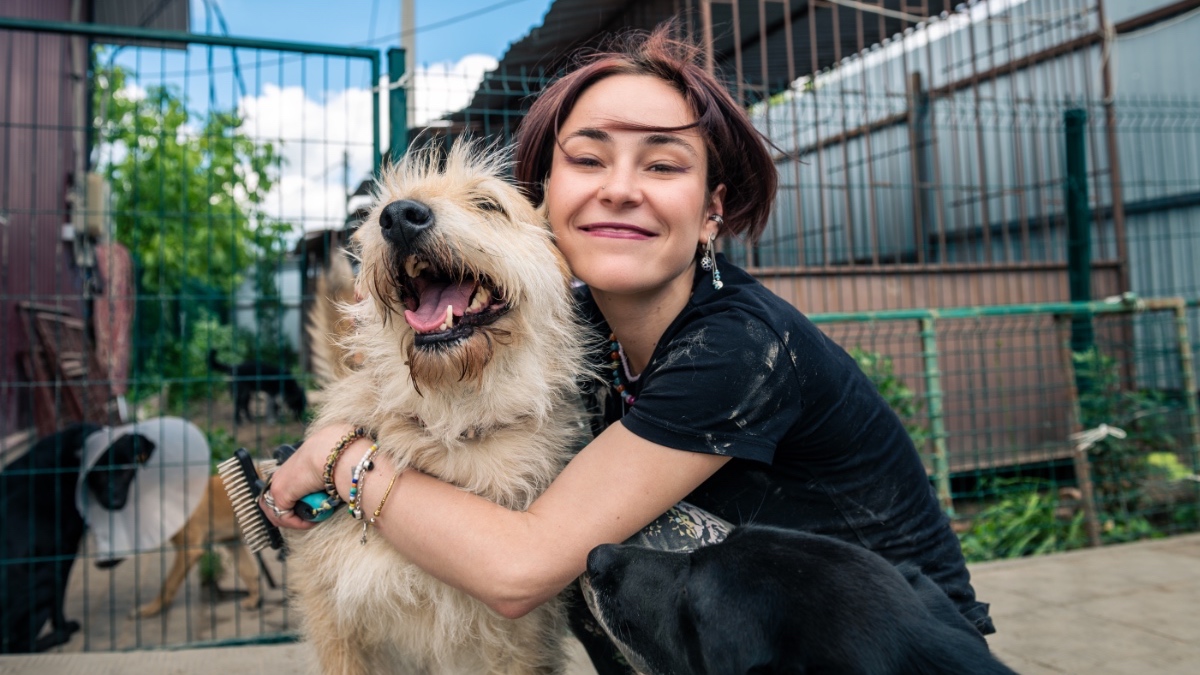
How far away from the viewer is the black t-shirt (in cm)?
159

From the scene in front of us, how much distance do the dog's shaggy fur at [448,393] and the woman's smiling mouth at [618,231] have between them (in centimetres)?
14

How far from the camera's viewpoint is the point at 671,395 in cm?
159

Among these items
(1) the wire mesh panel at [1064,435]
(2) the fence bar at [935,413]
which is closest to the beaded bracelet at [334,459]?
(1) the wire mesh panel at [1064,435]

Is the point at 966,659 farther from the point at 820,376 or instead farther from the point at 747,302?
the point at 747,302

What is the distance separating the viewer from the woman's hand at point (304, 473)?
1.83 meters

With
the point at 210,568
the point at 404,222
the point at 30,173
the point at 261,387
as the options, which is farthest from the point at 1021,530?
the point at 30,173

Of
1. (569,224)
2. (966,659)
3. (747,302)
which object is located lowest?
(966,659)

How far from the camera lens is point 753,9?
6.73 m

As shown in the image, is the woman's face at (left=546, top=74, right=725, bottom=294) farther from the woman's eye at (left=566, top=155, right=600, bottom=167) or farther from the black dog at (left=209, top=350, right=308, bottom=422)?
the black dog at (left=209, top=350, right=308, bottom=422)

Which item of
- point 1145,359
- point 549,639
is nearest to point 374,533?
point 549,639

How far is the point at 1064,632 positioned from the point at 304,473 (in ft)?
9.43

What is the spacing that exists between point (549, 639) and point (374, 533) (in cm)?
52

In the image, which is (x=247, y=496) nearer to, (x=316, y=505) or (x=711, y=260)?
(x=316, y=505)

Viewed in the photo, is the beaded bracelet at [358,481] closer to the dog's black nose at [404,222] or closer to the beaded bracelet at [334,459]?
the beaded bracelet at [334,459]
